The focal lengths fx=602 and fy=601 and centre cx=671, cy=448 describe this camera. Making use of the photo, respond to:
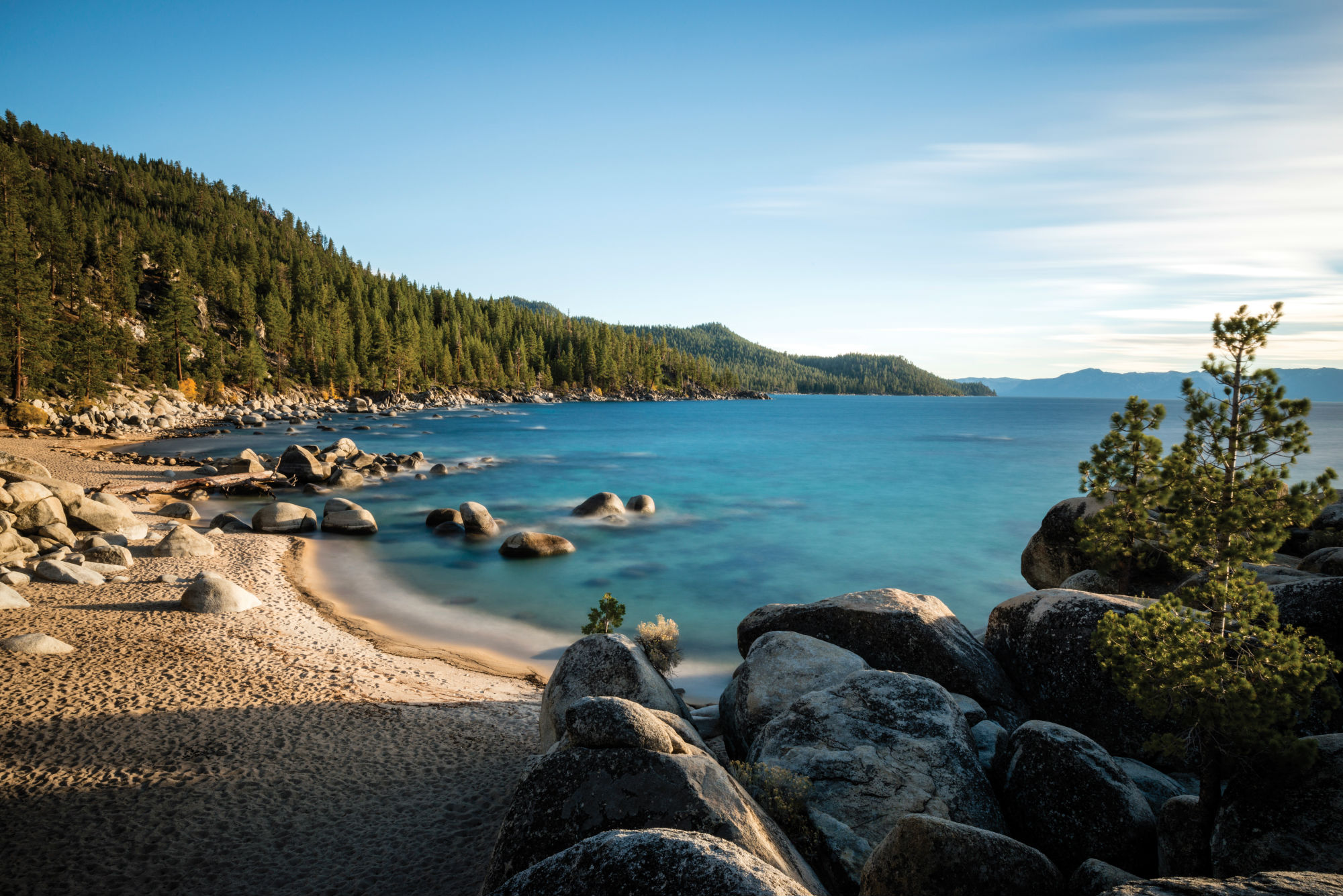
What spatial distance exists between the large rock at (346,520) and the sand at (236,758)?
36.5 feet

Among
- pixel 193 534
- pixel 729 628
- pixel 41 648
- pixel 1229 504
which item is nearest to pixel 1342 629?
pixel 1229 504

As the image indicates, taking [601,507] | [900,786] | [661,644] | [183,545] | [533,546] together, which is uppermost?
[900,786]

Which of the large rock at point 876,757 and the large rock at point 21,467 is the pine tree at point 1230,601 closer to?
the large rock at point 876,757

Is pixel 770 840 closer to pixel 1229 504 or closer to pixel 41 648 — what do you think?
pixel 1229 504

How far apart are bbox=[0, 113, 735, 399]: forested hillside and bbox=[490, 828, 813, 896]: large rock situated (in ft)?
220

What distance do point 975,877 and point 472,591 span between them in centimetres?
1746

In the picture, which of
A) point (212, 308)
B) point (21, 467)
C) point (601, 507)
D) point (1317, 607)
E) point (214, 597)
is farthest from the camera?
point (212, 308)

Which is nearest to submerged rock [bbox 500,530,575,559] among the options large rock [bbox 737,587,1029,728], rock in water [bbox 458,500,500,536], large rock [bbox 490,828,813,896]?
rock in water [bbox 458,500,500,536]

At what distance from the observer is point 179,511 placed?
2562 cm

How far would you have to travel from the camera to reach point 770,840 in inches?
201

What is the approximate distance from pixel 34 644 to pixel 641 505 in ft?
77.2

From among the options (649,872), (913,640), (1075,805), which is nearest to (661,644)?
(913,640)

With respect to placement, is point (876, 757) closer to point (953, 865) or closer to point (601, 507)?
point (953, 865)

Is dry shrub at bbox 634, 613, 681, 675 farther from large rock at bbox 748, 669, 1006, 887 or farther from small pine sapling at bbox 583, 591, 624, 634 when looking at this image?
large rock at bbox 748, 669, 1006, 887
